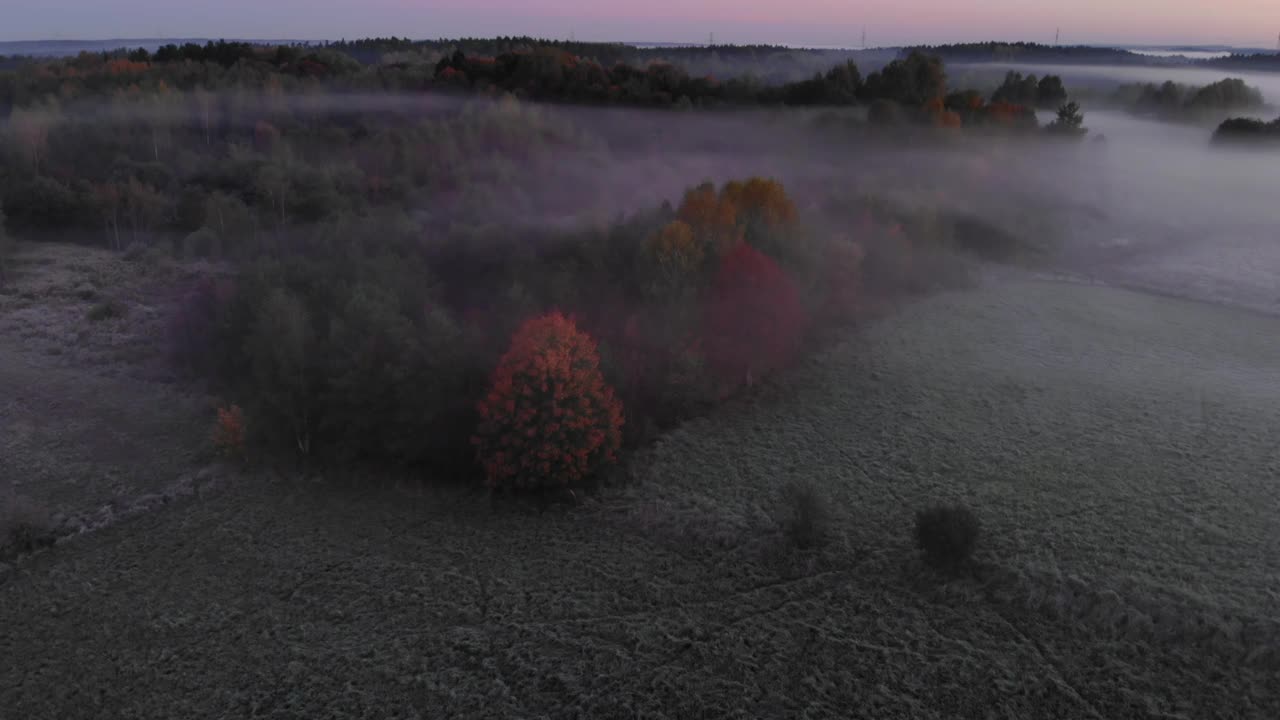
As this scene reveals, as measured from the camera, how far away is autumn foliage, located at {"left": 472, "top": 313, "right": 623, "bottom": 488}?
22.2 meters

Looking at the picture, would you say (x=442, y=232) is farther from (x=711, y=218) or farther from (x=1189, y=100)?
(x=1189, y=100)

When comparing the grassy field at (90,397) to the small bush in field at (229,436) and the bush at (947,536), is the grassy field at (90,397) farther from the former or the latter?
the bush at (947,536)


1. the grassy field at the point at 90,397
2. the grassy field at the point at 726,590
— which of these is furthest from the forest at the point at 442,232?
the grassy field at the point at 726,590

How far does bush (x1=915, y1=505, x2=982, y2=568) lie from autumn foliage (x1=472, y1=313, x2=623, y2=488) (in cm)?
874

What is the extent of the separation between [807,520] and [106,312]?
99.5ft

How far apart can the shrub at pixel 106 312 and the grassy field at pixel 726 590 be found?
52.7ft

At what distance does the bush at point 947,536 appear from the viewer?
738 inches

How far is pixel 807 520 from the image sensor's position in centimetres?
1988

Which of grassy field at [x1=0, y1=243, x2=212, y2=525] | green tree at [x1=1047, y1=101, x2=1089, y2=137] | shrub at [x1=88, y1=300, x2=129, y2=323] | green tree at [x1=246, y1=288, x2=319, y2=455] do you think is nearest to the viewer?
grassy field at [x1=0, y1=243, x2=212, y2=525]

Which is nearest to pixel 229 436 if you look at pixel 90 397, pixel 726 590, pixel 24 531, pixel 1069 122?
pixel 24 531

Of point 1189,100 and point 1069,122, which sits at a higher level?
point 1189,100

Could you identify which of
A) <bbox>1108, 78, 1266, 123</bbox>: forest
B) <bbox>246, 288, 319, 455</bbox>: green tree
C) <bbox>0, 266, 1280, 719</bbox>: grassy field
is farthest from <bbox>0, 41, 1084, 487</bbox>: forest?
<bbox>1108, 78, 1266, 123</bbox>: forest

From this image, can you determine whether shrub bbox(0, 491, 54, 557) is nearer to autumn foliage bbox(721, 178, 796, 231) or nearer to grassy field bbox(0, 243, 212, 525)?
grassy field bbox(0, 243, 212, 525)

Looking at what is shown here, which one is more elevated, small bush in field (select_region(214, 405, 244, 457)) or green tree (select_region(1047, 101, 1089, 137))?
green tree (select_region(1047, 101, 1089, 137))
